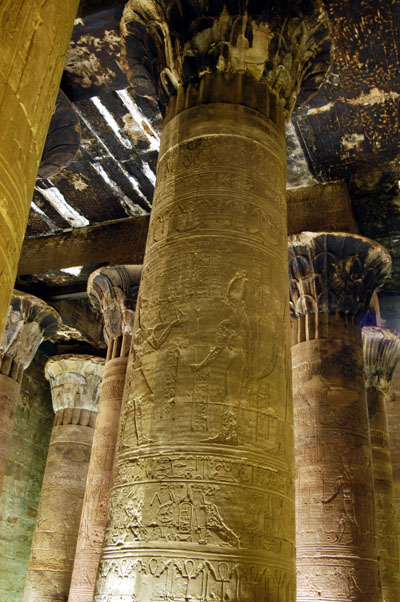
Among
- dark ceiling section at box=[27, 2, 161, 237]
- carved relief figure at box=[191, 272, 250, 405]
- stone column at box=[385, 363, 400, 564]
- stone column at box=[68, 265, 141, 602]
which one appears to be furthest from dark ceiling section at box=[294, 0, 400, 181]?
stone column at box=[385, 363, 400, 564]

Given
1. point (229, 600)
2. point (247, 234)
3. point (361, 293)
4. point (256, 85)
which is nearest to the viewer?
point (229, 600)

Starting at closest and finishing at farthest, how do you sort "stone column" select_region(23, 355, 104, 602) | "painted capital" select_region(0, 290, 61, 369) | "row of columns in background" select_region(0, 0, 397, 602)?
"row of columns in background" select_region(0, 0, 397, 602), "stone column" select_region(23, 355, 104, 602), "painted capital" select_region(0, 290, 61, 369)

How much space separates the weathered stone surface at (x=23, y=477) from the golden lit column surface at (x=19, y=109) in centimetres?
1168

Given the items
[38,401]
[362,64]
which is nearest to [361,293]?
[362,64]

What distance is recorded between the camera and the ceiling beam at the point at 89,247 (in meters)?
9.23

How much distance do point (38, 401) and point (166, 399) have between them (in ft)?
38.0

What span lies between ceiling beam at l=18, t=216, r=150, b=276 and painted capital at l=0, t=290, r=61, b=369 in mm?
532

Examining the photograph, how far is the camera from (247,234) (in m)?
3.78

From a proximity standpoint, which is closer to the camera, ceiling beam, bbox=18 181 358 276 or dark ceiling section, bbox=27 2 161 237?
dark ceiling section, bbox=27 2 161 237

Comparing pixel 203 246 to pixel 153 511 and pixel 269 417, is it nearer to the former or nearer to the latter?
pixel 269 417

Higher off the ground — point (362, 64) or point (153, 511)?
point (362, 64)

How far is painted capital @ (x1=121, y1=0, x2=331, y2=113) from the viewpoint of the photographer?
15.5 ft

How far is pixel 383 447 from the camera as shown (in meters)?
9.42

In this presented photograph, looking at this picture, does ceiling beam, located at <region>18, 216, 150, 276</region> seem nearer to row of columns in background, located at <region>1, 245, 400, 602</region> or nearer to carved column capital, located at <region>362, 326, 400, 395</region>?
row of columns in background, located at <region>1, 245, 400, 602</region>
